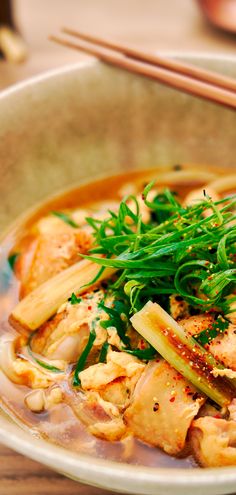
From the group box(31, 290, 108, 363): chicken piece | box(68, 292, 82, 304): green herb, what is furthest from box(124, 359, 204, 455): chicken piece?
box(68, 292, 82, 304): green herb

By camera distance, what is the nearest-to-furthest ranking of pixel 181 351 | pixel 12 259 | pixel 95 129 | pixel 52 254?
1. pixel 181 351
2. pixel 52 254
3. pixel 12 259
4. pixel 95 129

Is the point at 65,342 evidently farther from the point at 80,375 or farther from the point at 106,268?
the point at 106,268

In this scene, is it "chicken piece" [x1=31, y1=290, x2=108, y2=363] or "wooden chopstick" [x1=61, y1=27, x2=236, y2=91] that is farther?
"wooden chopstick" [x1=61, y1=27, x2=236, y2=91]

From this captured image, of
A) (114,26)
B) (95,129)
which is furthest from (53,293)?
(114,26)

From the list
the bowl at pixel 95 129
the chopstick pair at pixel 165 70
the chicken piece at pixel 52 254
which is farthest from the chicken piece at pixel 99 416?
the chopstick pair at pixel 165 70

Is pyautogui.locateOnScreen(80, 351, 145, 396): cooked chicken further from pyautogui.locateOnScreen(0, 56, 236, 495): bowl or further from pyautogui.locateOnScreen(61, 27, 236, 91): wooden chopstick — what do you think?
pyautogui.locateOnScreen(61, 27, 236, 91): wooden chopstick

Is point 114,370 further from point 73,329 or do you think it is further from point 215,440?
point 215,440

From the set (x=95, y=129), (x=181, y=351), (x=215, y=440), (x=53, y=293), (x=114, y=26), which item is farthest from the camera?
(x=114, y=26)
